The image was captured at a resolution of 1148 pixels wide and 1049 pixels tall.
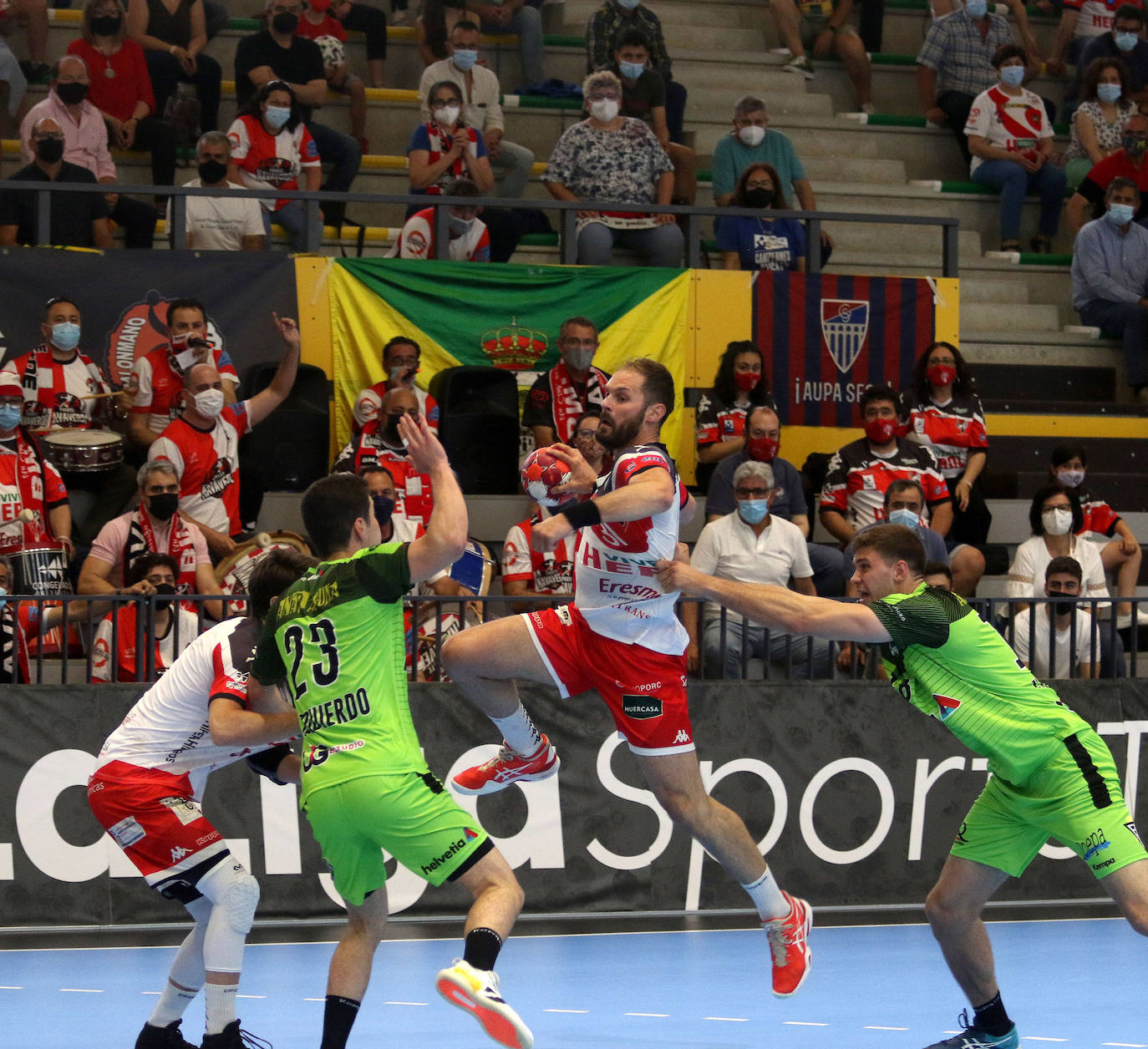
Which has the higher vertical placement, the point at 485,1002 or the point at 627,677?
the point at 627,677

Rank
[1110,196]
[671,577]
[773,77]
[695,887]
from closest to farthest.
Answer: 1. [671,577]
2. [695,887]
3. [1110,196]
4. [773,77]

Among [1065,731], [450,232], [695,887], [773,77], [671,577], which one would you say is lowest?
[695,887]

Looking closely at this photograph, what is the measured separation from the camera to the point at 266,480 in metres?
12.5

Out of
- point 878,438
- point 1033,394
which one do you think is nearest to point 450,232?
point 878,438

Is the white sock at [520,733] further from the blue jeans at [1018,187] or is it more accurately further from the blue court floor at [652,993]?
the blue jeans at [1018,187]

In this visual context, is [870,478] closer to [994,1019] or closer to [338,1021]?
[994,1019]

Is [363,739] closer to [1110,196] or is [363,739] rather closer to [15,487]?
[15,487]

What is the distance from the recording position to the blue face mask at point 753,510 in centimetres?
1138

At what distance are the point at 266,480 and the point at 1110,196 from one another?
8.15 metres

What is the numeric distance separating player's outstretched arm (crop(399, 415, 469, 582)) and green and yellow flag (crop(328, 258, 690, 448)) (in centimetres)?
713

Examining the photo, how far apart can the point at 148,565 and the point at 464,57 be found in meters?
6.68

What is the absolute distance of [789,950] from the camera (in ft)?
23.7

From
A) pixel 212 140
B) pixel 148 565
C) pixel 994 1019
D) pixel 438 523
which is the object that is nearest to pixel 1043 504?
pixel 148 565

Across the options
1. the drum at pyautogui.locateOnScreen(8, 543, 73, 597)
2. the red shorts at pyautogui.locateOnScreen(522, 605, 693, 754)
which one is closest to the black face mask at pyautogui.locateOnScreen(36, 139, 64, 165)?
the drum at pyautogui.locateOnScreen(8, 543, 73, 597)
